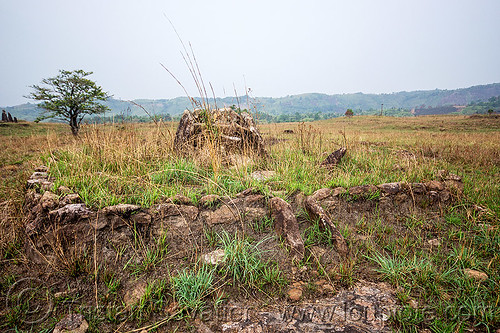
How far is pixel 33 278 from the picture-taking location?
→ 2209 mm

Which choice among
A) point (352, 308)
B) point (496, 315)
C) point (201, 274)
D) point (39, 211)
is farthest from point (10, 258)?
point (496, 315)

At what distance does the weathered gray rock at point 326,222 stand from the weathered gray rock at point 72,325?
2461 millimetres

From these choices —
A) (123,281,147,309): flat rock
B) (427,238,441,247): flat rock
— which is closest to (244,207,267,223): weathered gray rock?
(123,281,147,309): flat rock

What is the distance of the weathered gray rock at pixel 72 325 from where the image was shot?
1.73m

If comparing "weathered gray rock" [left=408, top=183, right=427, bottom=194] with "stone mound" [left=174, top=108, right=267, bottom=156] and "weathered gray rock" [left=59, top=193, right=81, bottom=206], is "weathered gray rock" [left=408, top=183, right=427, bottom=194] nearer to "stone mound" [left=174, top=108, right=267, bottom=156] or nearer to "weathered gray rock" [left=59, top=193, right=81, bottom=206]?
"stone mound" [left=174, top=108, right=267, bottom=156]

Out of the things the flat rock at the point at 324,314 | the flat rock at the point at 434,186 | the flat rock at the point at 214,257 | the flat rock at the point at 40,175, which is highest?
the flat rock at the point at 40,175

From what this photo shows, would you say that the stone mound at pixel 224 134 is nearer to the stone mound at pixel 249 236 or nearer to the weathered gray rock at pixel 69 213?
the stone mound at pixel 249 236

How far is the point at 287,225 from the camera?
8.88 feet

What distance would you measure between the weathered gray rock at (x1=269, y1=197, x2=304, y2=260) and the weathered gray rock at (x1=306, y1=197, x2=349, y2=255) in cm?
30

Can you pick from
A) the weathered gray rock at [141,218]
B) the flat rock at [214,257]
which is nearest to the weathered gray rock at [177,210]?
the weathered gray rock at [141,218]

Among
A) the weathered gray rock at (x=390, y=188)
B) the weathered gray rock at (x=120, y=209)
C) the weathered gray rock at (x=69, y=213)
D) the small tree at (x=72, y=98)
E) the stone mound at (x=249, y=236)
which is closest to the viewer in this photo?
the stone mound at (x=249, y=236)

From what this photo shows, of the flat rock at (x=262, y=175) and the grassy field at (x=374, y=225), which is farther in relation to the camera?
the flat rock at (x=262, y=175)

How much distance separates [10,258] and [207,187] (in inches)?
92.1

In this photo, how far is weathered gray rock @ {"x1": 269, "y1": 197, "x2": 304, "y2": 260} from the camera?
8.30 ft
